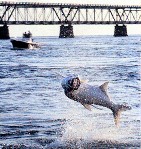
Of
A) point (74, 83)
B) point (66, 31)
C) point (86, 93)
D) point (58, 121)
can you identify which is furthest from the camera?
point (66, 31)

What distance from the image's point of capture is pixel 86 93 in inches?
536

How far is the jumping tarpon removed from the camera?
1277 centimetres

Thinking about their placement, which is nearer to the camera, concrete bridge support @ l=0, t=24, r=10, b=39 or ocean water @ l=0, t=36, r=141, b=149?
ocean water @ l=0, t=36, r=141, b=149

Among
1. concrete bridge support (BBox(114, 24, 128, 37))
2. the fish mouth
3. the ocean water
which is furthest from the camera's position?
Result: concrete bridge support (BBox(114, 24, 128, 37))

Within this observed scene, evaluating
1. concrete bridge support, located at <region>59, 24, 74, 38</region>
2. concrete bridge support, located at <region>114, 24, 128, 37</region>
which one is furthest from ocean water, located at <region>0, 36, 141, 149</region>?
concrete bridge support, located at <region>114, 24, 128, 37</region>

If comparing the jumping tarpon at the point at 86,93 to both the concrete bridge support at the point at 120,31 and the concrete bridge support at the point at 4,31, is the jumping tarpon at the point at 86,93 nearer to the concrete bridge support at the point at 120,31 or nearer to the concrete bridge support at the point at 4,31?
the concrete bridge support at the point at 4,31

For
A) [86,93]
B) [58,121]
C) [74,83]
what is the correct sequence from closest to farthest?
[74,83] → [86,93] → [58,121]

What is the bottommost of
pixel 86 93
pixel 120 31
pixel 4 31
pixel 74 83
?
pixel 120 31

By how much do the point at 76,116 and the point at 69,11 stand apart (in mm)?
152699

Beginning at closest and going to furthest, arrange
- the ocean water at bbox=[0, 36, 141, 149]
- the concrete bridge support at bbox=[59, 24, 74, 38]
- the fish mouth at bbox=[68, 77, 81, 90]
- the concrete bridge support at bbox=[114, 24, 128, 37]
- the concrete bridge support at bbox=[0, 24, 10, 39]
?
the fish mouth at bbox=[68, 77, 81, 90] < the ocean water at bbox=[0, 36, 141, 149] < the concrete bridge support at bbox=[0, 24, 10, 39] < the concrete bridge support at bbox=[59, 24, 74, 38] < the concrete bridge support at bbox=[114, 24, 128, 37]

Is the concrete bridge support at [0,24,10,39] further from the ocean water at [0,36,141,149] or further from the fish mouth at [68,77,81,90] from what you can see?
the fish mouth at [68,77,81,90]

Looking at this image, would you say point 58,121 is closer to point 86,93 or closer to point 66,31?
point 86,93

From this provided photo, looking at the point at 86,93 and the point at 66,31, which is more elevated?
the point at 86,93

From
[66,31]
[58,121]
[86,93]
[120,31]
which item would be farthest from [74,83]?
[120,31]
